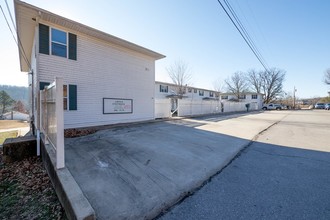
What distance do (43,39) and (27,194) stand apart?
23.4ft

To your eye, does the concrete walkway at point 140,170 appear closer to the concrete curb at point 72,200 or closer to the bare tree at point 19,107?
the concrete curb at point 72,200

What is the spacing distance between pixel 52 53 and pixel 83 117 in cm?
346

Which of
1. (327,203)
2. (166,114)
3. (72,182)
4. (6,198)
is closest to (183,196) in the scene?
(72,182)

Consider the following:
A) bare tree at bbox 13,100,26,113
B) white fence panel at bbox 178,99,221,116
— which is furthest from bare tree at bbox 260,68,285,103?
bare tree at bbox 13,100,26,113

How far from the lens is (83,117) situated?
892 centimetres

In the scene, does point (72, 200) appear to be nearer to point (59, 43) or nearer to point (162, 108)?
point (59, 43)

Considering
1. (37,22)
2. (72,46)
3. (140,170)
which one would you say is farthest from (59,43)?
(140,170)

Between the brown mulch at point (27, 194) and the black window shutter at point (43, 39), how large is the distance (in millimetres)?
5252

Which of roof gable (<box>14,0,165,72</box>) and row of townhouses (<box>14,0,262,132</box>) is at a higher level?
roof gable (<box>14,0,165,72</box>)

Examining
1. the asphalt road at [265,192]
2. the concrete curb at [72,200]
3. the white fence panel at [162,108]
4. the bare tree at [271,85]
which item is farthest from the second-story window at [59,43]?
the bare tree at [271,85]

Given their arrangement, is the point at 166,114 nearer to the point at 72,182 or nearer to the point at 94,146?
the point at 94,146

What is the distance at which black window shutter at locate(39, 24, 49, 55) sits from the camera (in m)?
7.40

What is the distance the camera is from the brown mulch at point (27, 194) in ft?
8.65

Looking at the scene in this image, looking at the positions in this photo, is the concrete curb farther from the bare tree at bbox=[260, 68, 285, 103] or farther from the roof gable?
the bare tree at bbox=[260, 68, 285, 103]
